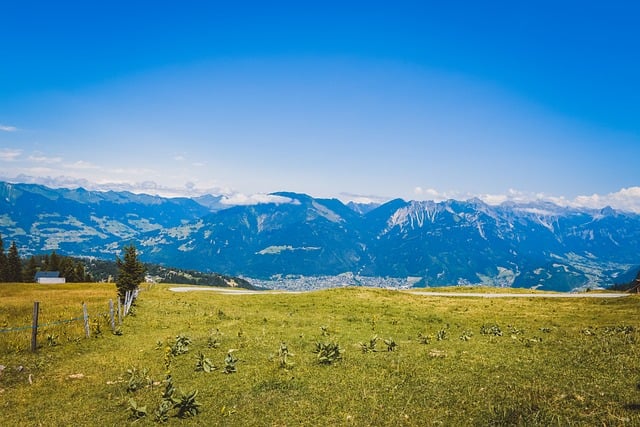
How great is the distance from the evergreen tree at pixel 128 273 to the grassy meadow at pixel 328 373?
12901 millimetres

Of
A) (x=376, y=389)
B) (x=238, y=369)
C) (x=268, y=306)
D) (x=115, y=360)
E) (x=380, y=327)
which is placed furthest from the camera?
(x=268, y=306)

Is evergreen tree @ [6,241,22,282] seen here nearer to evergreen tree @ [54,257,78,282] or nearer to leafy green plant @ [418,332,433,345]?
evergreen tree @ [54,257,78,282]

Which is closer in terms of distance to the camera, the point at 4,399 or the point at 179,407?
the point at 179,407

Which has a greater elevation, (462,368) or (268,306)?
(462,368)

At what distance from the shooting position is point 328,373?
20016 mm

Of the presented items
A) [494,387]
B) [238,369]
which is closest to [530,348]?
[494,387]

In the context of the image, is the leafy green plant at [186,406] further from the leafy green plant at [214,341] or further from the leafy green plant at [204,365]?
the leafy green plant at [214,341]

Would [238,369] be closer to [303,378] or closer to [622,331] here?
[303,378]

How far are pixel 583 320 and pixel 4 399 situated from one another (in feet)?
146

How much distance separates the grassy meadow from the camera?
47.6 feet

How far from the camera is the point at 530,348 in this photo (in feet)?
75.9

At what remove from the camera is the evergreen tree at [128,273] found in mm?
51375

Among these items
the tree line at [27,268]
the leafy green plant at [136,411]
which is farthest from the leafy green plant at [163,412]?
the tree line at [27,268]

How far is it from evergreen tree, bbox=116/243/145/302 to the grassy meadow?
1290cm
